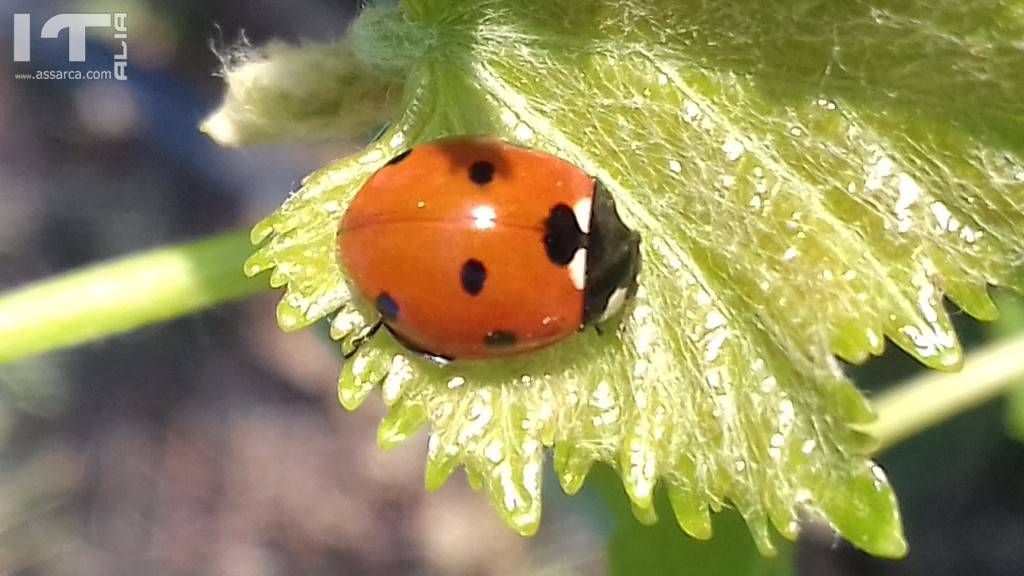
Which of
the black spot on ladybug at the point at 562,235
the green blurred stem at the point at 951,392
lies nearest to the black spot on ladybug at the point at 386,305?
the black spot on ladybug at the point at 562,235

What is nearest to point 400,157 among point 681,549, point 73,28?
point 681,549

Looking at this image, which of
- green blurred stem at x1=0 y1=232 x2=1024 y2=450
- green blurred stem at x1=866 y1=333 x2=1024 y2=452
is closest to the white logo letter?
green blurred stem at x1=0 y1=232 x2=1024 y2=450

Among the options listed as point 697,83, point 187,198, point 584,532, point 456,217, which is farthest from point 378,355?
point 187,198

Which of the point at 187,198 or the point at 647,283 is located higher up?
the point at 647,283

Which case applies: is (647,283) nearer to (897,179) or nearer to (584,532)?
(897,179)

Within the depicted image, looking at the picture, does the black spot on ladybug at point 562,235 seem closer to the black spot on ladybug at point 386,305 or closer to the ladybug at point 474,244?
the ladybug at point 474,244
